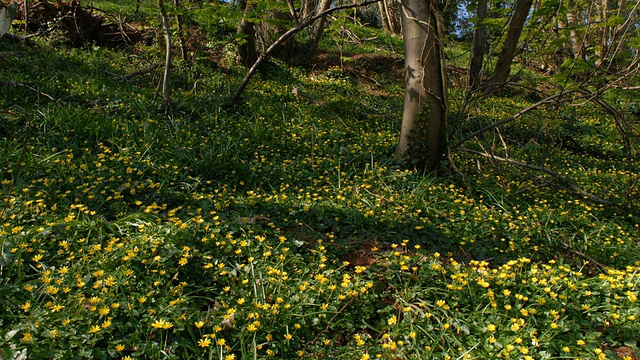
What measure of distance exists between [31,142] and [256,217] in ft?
8.34

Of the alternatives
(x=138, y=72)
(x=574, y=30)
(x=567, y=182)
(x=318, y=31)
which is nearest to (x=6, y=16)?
(x=574, y=30)

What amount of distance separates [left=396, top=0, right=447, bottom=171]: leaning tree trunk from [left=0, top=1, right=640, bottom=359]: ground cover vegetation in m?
0.25

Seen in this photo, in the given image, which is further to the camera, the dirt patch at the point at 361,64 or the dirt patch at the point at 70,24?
the dirt patch at the point at 361,64

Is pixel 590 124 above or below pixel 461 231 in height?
above

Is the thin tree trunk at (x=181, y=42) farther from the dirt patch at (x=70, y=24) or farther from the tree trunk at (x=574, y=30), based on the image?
the tree trunk at (x=574, y=30)

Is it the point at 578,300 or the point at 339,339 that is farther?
the point at 578,300

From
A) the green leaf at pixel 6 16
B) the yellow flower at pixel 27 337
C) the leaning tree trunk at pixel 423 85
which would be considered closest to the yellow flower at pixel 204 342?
the yellow flower at pixel 27 337

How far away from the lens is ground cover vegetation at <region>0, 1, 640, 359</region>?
203 centimetres

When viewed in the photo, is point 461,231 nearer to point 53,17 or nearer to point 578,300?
point 578,300

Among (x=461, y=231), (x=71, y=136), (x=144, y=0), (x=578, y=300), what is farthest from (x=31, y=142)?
(x=144, y=0)

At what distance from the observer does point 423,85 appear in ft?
13.4

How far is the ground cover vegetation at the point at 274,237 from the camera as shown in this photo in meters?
2.03

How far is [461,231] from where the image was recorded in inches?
131

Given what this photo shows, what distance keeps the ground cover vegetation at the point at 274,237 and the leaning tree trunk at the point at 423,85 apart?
246mm
